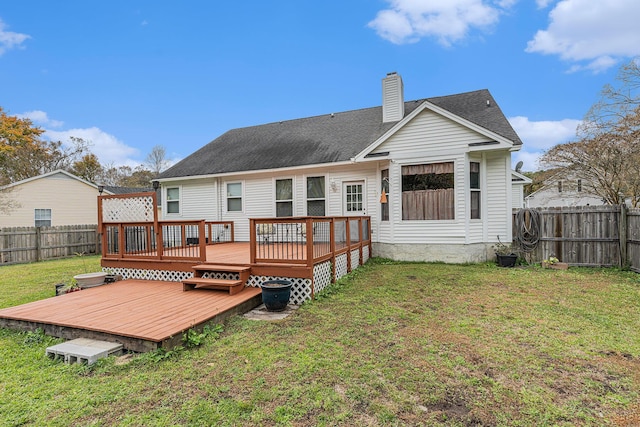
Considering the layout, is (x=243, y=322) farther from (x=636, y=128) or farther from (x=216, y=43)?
(x=636, y=128)

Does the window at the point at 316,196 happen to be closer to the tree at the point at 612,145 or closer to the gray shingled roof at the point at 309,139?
the gray shingled roof at the point at 309,139

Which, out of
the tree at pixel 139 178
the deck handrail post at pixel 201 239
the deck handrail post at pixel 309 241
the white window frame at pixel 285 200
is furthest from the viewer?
the tree at pixel 139 178

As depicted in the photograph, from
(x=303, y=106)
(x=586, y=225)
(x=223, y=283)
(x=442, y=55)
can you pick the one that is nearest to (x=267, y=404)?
(x=223, y=283)

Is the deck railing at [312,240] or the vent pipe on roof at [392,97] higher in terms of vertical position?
the vent pipe on roof at [392,97]

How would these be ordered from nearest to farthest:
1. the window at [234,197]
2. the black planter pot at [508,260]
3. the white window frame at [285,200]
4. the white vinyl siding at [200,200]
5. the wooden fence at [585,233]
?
the wooden fence at [585,233] → the black planter pot at [508,260] → the white window frame at [285,200] → the window at [234,197] → the white vinyl siding at [200,200]

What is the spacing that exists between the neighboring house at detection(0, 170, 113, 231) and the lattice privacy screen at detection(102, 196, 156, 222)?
12.2m

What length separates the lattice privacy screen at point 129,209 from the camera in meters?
6.95

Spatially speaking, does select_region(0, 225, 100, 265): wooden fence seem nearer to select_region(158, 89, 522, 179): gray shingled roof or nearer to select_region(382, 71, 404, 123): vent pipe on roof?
select_region(158, 89, 522, 179): gray shingled roof

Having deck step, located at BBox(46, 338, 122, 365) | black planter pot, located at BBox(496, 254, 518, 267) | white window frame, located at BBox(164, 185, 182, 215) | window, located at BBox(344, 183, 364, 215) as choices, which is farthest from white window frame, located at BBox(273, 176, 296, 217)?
deck step, located at BBox(46, 338, 122, 365)

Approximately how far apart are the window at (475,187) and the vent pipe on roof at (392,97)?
3.89 meters

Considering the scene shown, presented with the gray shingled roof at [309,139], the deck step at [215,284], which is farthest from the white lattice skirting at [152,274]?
the gray shingled roof at [309,139]

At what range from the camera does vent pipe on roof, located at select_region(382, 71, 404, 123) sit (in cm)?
1144

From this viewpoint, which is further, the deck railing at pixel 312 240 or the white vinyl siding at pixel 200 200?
the white vinyl siding at pixel 200 200

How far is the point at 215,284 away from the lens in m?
5.71
